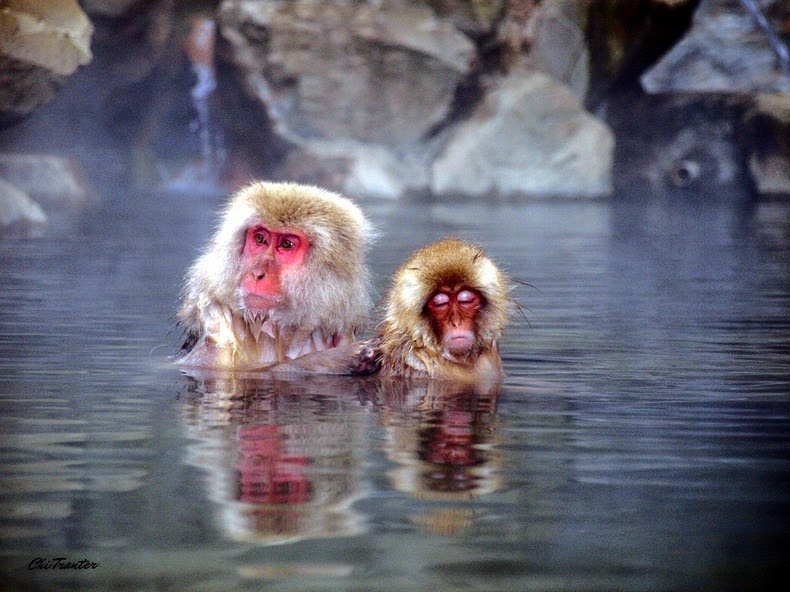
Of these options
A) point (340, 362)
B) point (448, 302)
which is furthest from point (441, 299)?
point (340, 362)

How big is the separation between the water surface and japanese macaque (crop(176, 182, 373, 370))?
21cm

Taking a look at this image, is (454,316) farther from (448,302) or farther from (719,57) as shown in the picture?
(719,57)

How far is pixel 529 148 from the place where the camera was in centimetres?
2047

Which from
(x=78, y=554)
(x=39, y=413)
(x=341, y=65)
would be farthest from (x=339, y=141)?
(x=78, y=554)

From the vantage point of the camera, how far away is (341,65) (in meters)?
20.6

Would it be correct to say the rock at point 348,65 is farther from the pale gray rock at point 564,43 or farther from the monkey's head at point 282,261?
the monkey's head at point 282,261

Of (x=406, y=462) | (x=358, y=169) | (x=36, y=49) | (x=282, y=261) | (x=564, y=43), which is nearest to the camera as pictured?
(x=406, y=462)

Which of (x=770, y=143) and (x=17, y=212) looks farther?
(x=770, y=143)

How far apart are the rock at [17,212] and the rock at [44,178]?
3.33m

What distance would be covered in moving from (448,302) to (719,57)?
21269mm

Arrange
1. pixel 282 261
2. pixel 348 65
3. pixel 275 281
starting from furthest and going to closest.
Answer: pixel 348 65 < pixel 282 261 < pixel 275 281

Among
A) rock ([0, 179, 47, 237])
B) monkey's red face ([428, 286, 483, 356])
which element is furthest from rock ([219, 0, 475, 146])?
monkey's red face ([428, 286, 483, 356])

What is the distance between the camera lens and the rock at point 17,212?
41.3 feet

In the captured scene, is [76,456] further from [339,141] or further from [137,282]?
[339,141]
